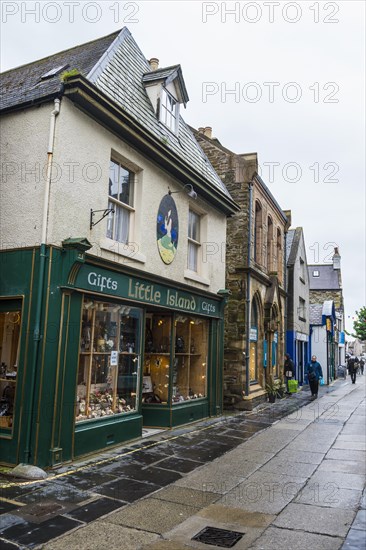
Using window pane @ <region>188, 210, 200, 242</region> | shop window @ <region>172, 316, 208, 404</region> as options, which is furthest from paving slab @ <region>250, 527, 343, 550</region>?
window pane @ <region>188, 210, 200, 242</region>

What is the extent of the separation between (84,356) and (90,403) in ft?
3.00

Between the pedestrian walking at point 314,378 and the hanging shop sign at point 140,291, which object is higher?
the hanging shop sign at point 140,291

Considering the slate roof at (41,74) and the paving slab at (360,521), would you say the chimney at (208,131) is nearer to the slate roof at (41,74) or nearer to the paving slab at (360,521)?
the slate roof at (41,74)

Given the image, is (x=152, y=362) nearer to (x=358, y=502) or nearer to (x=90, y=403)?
(x=90, y=403)

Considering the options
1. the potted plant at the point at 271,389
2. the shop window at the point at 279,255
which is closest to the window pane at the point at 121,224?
the potted plant at the point at 271,389

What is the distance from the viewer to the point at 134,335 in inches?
399

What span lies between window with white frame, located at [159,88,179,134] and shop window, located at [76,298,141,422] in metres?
5.08

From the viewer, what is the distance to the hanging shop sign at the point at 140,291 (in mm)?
8352

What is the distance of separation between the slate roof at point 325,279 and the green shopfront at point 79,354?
3249cm

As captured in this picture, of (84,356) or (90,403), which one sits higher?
(84,356)

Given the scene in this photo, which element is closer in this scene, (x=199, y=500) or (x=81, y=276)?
(x=199, y=500)

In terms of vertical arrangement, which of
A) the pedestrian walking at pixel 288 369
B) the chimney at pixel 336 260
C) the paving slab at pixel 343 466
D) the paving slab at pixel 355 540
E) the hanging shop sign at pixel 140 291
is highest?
the chimney at pixel 336 260

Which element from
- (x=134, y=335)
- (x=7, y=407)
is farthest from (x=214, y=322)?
(x=7, y=407)

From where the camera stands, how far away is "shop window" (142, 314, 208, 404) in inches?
455
